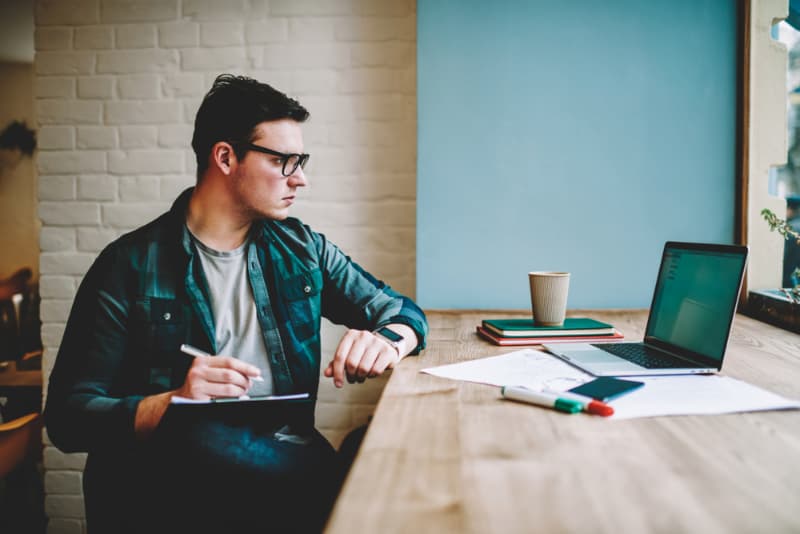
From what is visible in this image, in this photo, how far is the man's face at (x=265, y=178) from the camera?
142 centimetres

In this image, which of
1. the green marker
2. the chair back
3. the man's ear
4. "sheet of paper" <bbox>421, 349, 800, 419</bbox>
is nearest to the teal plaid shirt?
the man's ear

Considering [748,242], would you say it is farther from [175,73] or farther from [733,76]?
[175,73]

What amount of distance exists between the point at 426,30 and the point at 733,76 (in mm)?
911

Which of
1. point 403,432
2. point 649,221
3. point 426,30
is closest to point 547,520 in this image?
point 403,432

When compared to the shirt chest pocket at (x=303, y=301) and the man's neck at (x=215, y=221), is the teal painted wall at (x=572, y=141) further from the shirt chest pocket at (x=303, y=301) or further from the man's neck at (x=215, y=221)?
the man's neck at (x=215, y=221)

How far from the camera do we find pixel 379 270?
6.72 ft

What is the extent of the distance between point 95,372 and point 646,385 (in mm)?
1031

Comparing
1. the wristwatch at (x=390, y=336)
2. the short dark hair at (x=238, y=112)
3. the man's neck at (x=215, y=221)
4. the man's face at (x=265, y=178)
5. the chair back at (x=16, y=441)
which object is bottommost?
the chair back at (x=16, y=441)

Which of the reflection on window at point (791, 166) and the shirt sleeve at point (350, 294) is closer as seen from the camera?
the shirt sleeve at point (350, 294)

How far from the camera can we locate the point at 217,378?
102 cm

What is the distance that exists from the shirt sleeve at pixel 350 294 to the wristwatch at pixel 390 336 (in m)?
0.17

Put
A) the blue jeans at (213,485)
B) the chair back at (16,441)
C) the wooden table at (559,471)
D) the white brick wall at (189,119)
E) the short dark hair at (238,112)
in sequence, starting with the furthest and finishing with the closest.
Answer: the white brick wall at (189,119) → the chair back at (16,441) → the short dark hair at (238,112) → the blue jeans at (213,485) → the wooden table at (559,471)

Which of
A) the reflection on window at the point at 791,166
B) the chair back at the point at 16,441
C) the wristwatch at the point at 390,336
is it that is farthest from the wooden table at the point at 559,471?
the chair back at the point at 16,441

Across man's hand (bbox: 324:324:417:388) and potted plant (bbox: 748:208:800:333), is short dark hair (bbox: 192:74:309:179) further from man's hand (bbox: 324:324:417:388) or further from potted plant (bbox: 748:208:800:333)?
potted plant (bbox: 748:208:800:333)
